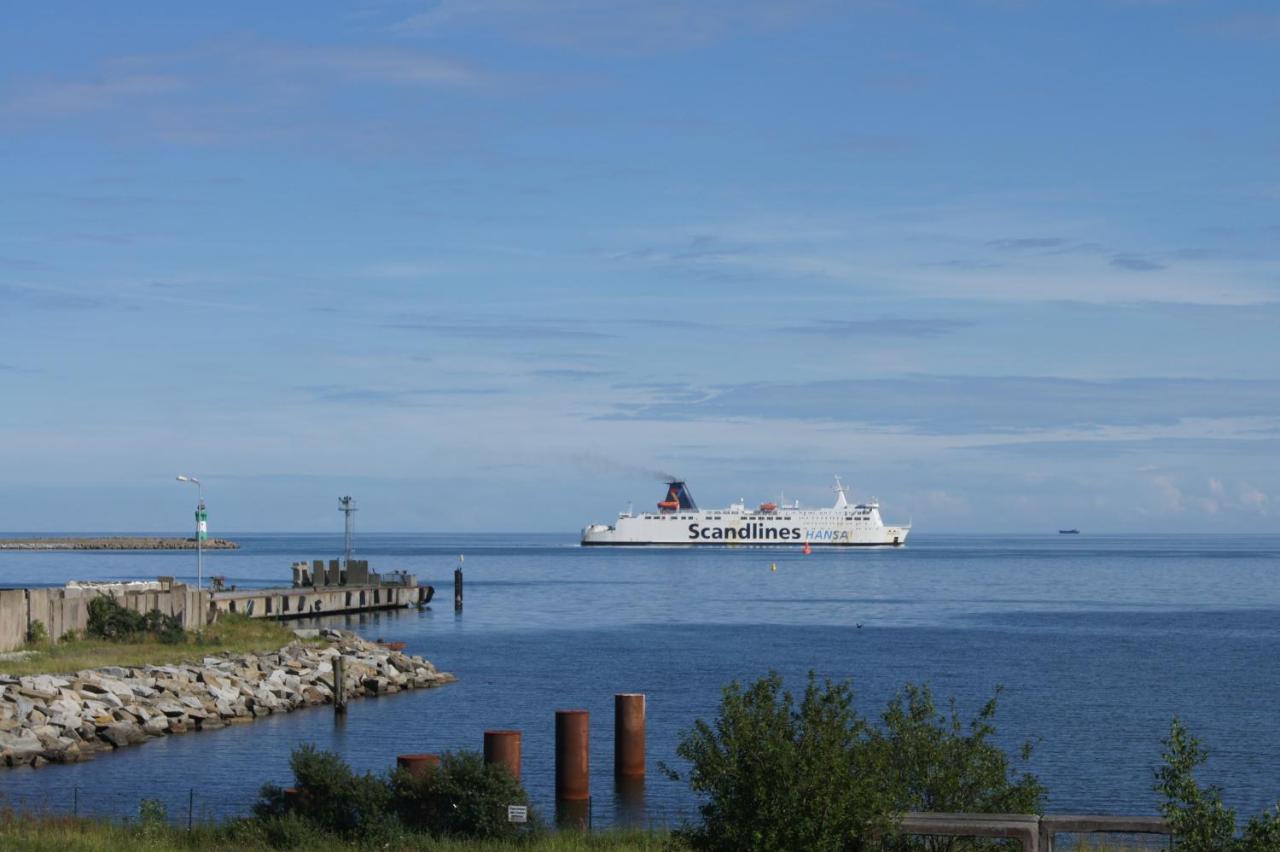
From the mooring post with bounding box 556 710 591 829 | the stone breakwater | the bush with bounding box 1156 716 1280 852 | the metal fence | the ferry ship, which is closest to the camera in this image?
the bush with bounding box 1156 716 1280 852

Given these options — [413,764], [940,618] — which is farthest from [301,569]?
[413,764]

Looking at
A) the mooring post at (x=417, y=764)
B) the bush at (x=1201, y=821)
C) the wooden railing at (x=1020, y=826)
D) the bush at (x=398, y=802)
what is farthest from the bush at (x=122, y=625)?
the bush at (x=1201, y=821)

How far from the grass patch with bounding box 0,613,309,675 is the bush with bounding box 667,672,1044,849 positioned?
24670mm

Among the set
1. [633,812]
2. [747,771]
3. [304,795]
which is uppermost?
[747,771]

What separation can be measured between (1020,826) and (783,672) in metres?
37.2

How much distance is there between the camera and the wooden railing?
1239 cm

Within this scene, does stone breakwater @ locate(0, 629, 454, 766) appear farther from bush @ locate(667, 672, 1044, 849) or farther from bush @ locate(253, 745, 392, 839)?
bush @ locate(667, 672, 1044, 849)

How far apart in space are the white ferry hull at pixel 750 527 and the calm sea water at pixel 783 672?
62.6 metres

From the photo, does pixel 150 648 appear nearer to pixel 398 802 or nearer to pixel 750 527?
pixel 398 802

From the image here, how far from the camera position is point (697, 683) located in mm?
45875

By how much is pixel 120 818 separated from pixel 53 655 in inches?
692

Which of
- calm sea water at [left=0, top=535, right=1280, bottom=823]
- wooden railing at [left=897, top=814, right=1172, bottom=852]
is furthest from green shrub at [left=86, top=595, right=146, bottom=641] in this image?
wooden railing at [left=897, top=814, right=1172, bottom=852]

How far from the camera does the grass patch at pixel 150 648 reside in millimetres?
34906

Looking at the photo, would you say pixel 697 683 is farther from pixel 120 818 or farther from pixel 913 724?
pixel 913 724
